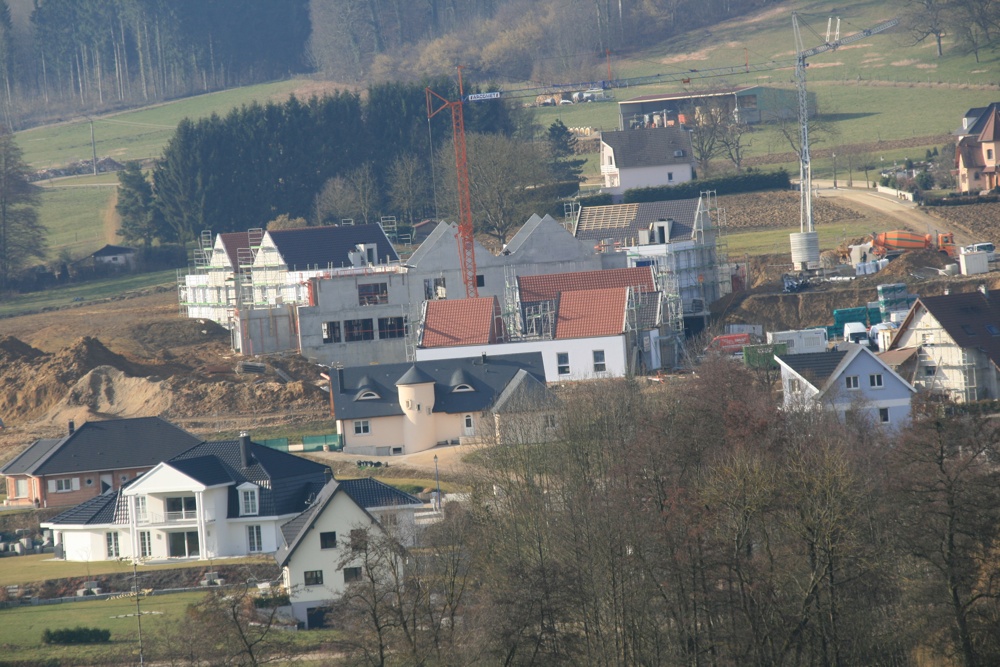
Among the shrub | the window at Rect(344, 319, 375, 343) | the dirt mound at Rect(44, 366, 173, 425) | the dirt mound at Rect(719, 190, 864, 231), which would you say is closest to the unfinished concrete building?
the dirt mound at Rect(719, 190, 864, 231)

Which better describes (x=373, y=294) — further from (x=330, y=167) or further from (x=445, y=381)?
(x=330, y=167)

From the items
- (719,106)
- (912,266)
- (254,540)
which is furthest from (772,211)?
(254,540)

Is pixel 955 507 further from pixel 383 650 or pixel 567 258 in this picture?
pixel 567 258

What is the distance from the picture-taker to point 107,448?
57438 mm

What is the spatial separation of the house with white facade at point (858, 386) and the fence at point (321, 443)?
58.7 ft

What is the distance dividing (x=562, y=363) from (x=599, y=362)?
164 cm

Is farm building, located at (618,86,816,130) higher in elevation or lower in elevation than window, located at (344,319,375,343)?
higher

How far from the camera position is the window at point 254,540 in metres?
49.7

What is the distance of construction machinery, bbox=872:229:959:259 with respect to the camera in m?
81.6

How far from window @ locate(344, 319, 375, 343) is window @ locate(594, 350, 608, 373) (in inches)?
566

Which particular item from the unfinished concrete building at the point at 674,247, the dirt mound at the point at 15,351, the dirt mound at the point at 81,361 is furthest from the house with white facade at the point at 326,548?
the dirt mound at the point at 15,351

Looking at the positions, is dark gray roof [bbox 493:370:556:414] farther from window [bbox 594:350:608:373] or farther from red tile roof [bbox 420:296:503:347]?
red tile roof [bbox 420:296:503:347]

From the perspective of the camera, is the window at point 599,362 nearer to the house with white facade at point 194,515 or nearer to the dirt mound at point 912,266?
the dirt mound at point 912,266

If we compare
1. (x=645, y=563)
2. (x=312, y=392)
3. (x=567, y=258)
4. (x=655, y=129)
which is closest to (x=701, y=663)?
(x=645, y=563)
